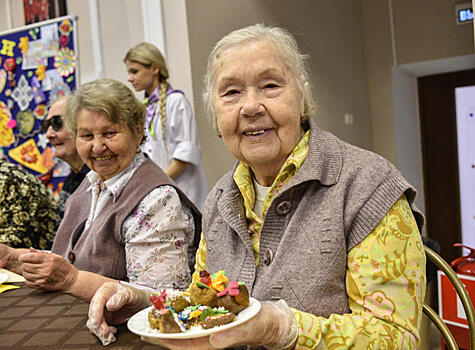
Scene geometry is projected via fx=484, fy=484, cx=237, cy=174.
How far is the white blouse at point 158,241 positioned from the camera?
1.45m

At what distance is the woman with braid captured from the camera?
2902 millimetres

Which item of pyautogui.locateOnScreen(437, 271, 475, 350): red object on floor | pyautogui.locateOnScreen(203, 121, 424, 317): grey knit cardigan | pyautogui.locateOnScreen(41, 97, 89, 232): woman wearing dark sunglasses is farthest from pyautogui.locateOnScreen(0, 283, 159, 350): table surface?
pyautogui.locateOnScreen(437, 271, 475, 350): red object on floor

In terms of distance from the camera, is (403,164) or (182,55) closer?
(182,55)

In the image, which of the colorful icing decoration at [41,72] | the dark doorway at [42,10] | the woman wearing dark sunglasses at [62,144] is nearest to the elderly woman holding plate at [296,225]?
the woman wearing dark sunglasses at [62,144]

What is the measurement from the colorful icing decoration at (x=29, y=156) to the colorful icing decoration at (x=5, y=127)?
0.09 meters

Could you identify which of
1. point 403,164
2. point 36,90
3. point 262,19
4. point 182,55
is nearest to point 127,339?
point 182,55

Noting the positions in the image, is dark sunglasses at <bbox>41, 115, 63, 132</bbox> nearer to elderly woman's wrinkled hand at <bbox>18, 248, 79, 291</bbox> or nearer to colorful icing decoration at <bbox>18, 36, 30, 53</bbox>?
elderly woman's wrinkled hand at <bbox>18, 248, 79, 291</bbox>

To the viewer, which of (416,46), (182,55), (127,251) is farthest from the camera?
(416,46)

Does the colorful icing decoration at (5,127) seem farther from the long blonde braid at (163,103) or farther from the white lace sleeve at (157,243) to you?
the white lace sleeve at (157,243)

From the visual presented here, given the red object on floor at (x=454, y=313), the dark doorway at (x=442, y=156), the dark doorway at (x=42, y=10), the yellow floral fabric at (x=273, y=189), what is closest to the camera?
the yellow floral fabric at (x=273, y=189)

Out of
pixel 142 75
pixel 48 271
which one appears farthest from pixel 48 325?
pixel 142 75

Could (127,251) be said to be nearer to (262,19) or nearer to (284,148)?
(284,148)

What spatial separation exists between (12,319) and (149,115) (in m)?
1.97

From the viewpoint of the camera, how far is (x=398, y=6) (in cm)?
526
